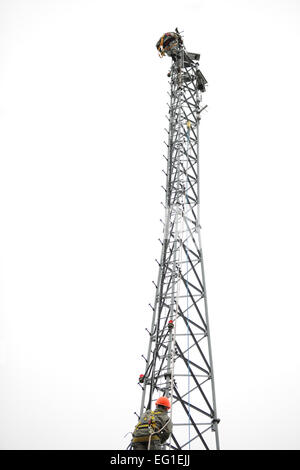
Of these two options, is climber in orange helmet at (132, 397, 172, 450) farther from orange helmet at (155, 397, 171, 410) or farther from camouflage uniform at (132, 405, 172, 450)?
orange helmet at (155, 397, 171, 410)

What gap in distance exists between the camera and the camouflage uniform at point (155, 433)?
22.7 feet

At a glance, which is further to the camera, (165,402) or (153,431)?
(165,402)

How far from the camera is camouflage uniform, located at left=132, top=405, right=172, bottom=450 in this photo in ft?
22.7

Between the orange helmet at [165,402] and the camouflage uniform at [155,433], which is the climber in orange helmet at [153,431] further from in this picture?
the orange helmet at [165,402]

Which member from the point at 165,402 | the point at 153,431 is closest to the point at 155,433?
the point at 153,431

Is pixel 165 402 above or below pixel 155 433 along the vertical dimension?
above

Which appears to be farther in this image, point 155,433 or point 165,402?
Answer: point 165,402

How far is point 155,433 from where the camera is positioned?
6820mm

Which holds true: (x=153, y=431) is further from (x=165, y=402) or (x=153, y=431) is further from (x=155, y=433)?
(x=165, y=402)

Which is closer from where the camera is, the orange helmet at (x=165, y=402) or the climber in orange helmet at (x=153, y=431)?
the climber in orange helmet at (x=153, y=431)

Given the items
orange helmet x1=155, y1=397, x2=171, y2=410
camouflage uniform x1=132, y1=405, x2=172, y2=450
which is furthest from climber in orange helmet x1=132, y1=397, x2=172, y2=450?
orange helmet x1=155, y1=397, x2=171, y2=410

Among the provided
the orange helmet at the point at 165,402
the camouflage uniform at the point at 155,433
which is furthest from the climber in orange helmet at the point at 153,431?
the orange helmet at the point at 165,402
